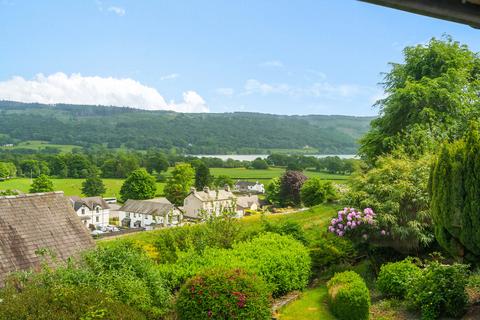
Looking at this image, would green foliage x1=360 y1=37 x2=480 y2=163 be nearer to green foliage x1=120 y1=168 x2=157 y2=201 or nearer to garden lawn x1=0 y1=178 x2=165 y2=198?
green foliage x1=120 y1=168 x2=157 y2=201

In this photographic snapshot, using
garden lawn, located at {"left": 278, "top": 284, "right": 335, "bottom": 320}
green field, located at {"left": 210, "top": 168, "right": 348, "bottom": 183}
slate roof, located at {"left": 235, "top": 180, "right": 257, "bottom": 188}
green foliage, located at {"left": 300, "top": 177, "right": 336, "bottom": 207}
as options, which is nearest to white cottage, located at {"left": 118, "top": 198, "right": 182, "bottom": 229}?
green foliage, located at {"left": 300, "top": 177, "right": 336, "bottom": 207}

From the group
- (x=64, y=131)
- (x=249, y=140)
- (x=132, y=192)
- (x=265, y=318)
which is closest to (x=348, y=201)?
(x=265, y=318)

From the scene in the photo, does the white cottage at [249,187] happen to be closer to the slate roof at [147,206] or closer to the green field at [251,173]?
the green field at [251,173]

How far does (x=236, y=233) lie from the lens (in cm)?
1387

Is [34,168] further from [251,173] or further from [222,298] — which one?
[222,298]

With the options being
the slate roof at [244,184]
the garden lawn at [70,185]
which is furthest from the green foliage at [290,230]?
the slate roof at [244,184]

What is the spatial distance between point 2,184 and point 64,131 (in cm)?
11006

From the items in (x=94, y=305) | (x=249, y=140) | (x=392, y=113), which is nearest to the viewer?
(x=94, y=305)

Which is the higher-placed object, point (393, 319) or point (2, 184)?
point (393, 319)

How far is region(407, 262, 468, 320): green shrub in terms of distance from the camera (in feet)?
28.9

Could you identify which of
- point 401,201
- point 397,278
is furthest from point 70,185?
point 397,278

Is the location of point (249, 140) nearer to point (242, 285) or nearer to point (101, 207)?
point (101, 207)

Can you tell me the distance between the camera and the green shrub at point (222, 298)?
765cm

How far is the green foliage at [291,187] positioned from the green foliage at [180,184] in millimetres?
22608
